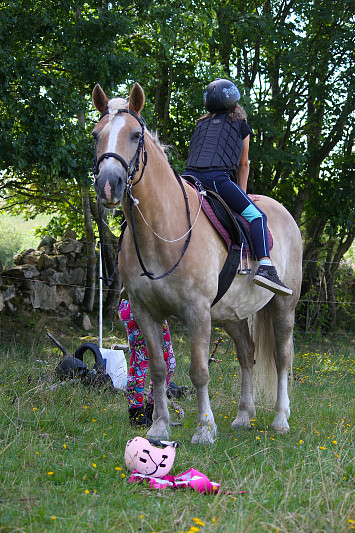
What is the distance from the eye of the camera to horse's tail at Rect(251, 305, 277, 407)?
215 inches

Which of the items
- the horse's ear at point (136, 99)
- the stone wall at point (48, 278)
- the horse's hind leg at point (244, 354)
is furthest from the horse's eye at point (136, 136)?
the stone wall at point (48, 278)

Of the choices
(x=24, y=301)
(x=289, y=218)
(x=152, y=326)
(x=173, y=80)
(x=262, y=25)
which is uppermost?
(x=262, y=25)

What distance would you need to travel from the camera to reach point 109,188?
3.27 metres

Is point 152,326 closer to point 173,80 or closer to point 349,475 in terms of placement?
point 349,475

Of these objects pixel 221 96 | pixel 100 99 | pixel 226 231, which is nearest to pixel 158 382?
pixel 226 231

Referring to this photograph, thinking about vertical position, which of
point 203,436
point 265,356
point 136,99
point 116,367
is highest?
point 136,99

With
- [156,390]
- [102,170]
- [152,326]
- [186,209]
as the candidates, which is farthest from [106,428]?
[102,170]

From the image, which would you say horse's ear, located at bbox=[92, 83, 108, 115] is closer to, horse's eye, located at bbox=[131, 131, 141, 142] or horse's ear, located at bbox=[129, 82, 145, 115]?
horse's ear, located at bbox=[129, 82, 145, 115]

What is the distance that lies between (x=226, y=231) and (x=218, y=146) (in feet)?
2.37

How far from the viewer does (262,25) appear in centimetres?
1062

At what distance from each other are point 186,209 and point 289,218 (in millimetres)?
1799

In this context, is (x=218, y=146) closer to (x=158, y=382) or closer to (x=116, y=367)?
(x=158, y=382)

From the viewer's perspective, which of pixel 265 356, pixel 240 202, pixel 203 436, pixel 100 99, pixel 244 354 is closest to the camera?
pixel 100 99

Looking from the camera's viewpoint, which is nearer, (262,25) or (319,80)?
(262,25)
